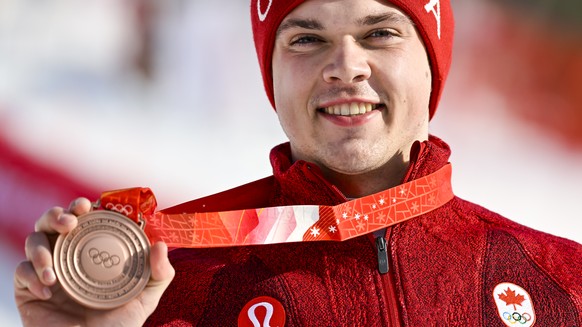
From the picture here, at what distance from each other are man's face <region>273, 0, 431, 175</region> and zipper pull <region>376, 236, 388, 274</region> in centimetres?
22

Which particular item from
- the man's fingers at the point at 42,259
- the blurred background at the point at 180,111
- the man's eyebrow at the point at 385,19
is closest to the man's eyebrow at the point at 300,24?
the man's eyebrow at the point at 385,19

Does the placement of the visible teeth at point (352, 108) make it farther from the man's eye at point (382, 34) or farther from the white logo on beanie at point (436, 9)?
the white logo on beanie at point (436, 9)

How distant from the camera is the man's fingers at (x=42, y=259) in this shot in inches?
89.9

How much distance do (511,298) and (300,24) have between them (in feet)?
3.01

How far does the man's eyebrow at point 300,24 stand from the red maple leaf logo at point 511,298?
0.85 metres

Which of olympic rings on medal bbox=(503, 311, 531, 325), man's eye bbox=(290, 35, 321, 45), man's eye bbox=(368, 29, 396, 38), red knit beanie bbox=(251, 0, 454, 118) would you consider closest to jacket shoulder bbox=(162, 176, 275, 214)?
red knit beanie bbox=(251, 0, 454, 118)

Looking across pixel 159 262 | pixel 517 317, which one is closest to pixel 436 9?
pixel 517 317

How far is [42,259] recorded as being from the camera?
2.29 m

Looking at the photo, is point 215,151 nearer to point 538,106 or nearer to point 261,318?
point 538,106

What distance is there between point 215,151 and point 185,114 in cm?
23

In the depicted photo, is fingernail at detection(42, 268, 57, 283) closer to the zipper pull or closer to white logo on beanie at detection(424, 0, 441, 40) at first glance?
the zipper pull

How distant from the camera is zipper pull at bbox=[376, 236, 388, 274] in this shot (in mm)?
2752

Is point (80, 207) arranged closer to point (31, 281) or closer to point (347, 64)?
point (31, 281)

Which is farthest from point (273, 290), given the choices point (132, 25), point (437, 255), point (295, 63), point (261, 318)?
point (132, 25)
